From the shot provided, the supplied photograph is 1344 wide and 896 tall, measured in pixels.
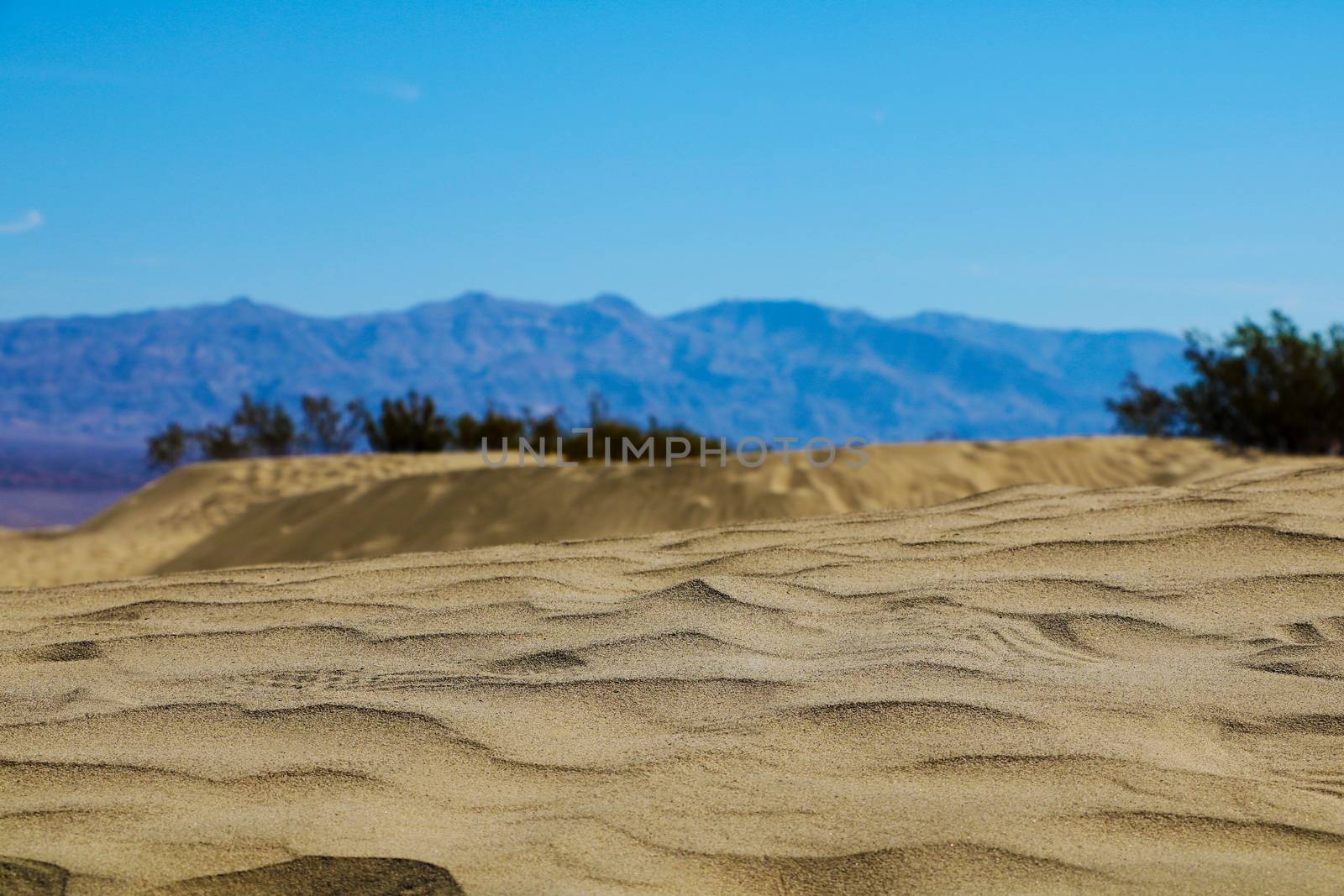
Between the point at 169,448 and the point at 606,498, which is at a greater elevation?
the point at 169,448

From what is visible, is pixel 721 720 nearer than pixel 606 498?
Yes

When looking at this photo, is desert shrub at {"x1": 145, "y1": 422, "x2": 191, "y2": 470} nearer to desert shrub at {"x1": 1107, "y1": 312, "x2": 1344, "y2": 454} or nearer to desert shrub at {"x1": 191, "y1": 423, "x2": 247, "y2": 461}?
desert shrub at {"x1": 191, "y1": 423, "x2": 247, "y2": 461}

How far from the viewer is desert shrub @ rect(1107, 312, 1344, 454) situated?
11195 mm

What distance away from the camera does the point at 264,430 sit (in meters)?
22.2

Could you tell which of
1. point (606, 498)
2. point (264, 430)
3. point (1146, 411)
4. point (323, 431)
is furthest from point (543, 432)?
point (606, 498)

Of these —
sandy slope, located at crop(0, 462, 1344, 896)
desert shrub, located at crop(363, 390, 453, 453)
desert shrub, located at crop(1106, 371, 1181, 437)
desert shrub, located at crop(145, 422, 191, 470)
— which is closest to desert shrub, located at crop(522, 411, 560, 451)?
desert shrub, located at crop(363, 390, 453, 453)

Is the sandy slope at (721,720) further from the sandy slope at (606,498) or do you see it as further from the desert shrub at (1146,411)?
the desert shrub at (1146,411)

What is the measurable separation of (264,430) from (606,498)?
602 inches

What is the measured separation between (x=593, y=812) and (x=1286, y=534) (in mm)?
2248

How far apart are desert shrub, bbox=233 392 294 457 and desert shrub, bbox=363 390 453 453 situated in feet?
14.5

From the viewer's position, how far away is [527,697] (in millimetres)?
2350

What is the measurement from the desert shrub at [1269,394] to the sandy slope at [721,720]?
8869mm

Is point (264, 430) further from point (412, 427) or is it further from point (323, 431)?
point (412, 427)

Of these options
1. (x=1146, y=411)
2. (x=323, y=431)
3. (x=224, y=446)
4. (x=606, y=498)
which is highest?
(x=323, y=431)
